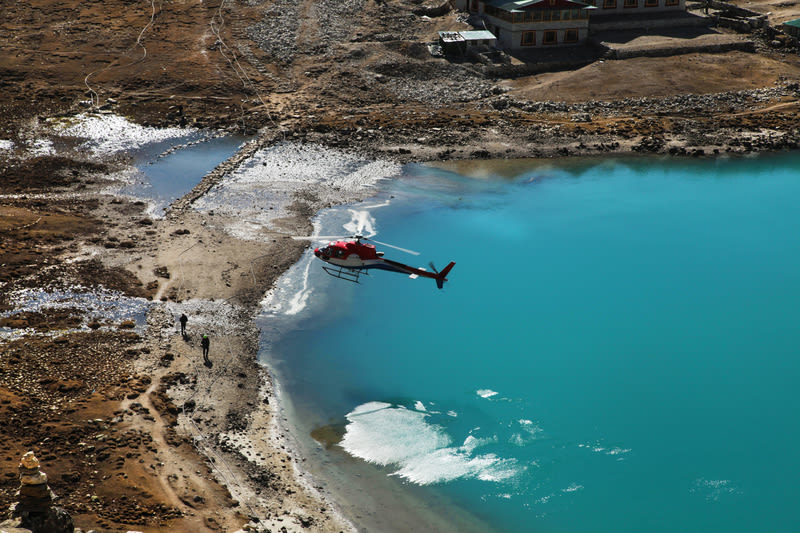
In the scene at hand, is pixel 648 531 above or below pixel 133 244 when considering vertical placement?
below

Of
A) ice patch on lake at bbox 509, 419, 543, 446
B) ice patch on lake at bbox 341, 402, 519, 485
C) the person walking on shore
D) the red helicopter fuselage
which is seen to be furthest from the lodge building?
ice patch on lake at bbox 341, 402, 519, 485

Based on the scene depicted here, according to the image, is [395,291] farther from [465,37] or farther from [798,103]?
[798,103]

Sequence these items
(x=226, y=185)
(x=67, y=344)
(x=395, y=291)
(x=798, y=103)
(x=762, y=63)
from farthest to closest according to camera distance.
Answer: (x=762, y=63) < (x=798, y=103) < (x=226, y=185) < (x=395, y=291) < (x=67, y=344)

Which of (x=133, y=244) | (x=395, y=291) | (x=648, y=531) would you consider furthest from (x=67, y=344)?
(x=648, y=531)

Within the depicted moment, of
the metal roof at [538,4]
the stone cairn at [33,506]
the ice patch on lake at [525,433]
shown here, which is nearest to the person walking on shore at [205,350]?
the stone cairn at [33,506]

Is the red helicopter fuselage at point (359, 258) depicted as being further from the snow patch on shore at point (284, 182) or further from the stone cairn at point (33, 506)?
the stone cairn at point (33, 506)

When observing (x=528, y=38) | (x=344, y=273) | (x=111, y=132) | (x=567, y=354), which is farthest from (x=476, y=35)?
(x=567, y=354)

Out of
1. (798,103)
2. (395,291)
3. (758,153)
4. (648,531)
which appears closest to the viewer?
(648,531)
